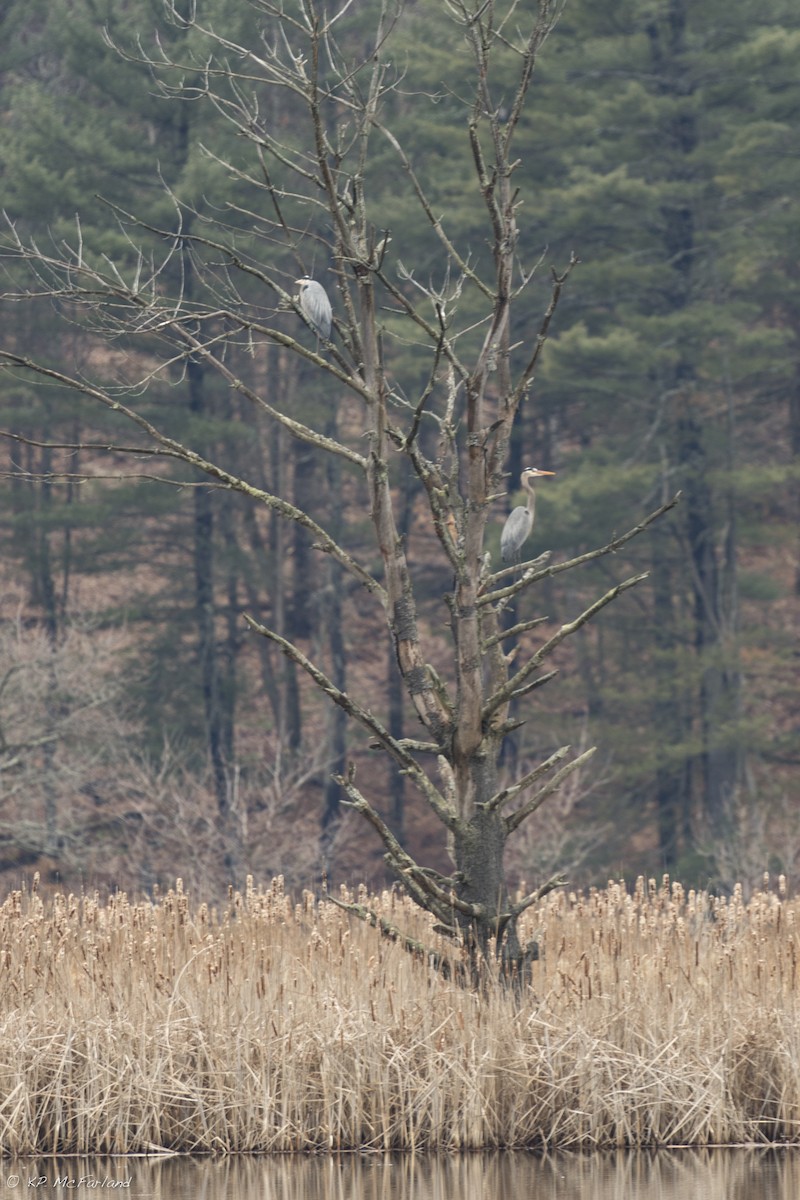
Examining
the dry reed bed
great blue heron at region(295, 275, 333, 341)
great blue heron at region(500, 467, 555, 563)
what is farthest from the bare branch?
great blue heron at region(500, 467, 555, 563)

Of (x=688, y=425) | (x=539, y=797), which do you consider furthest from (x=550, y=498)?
(x=539, y=797)

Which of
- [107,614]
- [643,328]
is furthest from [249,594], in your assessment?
[643,328]

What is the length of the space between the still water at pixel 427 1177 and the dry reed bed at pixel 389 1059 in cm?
13

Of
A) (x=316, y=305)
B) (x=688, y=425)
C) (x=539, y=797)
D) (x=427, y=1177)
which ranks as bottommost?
(x=427, y=1177)

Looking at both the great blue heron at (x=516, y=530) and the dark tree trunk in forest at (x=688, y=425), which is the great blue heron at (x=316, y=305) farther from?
the dark tree trunk in forest at (x=688, y=425)

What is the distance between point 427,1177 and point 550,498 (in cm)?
1869

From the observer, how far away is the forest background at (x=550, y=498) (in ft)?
85.3

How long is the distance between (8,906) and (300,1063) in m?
1.79

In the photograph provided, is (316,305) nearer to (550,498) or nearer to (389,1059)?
(389,1059)

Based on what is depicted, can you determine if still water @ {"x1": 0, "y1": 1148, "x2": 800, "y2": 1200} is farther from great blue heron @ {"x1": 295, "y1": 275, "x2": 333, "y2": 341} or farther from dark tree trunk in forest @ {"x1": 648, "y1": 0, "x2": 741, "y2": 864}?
dark tree trunk in forest @ {"x1": 648, "y1": 0, "x2": 741, "y2": 864}

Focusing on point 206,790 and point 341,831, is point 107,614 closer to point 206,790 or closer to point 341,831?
point 206,790

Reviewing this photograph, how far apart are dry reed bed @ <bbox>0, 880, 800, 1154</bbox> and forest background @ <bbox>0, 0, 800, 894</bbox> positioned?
15692mm

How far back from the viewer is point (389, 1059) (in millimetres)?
8016

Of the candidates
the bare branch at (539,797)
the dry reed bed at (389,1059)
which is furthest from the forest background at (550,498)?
the bare branch at (539,797)
